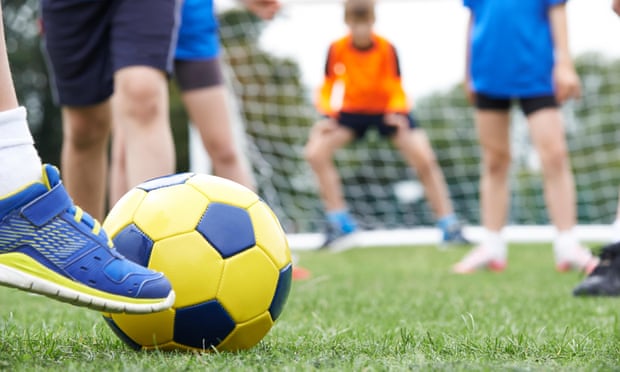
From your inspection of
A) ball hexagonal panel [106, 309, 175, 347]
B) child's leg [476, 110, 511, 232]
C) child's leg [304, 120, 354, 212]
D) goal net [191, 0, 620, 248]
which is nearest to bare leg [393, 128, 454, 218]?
child's leg [304, 120, 354, 212]

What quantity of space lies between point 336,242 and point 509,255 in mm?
1488

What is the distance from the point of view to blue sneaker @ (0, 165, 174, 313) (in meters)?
1.44

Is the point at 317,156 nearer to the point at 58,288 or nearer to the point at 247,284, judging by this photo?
the point at 247,284

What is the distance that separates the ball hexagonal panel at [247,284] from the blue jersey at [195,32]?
193 cm

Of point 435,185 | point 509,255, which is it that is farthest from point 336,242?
point 509,255

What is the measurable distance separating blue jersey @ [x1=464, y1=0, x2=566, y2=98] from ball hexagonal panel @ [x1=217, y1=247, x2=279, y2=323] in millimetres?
2840

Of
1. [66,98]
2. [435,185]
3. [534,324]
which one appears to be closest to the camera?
[534,324]

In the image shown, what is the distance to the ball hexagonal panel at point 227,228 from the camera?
1.62 meters

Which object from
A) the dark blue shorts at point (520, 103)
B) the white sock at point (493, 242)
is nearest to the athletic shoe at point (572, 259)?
the white sock at point (493, 242)

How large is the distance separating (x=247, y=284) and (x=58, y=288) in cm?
39

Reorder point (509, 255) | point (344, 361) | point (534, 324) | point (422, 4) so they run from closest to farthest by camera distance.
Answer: point (344, 361)
point (534, 324)
point (509, 255)
point (422, 4)

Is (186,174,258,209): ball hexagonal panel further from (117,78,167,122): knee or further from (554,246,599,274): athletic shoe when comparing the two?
(554,246,599,274): athletic shoe

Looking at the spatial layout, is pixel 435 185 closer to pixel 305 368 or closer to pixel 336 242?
pixel 336 242

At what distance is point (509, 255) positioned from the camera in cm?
573
